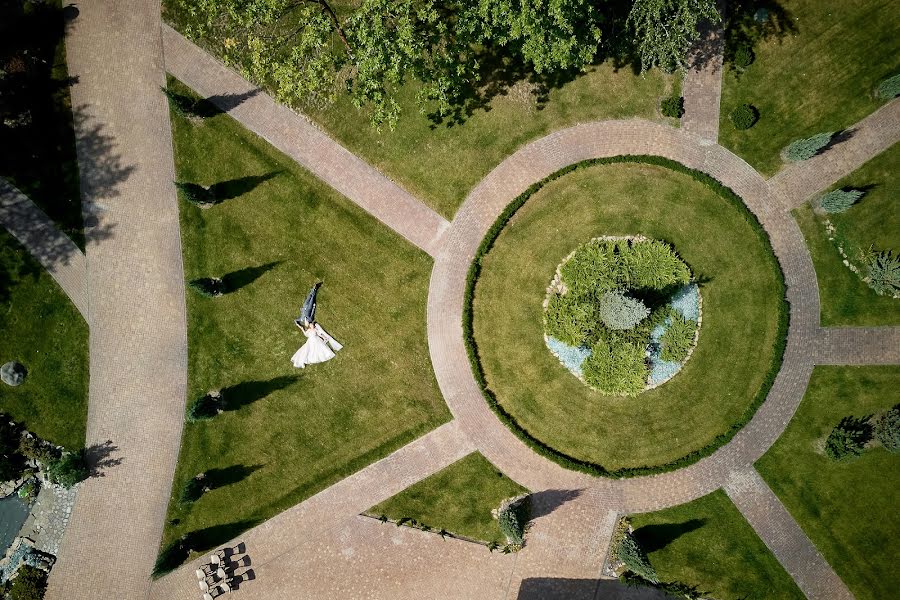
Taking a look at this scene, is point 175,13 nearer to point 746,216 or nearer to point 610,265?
point 610,265

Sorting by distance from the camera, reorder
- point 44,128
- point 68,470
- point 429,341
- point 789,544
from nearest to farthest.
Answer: point 68,470
point 789,544
point 429,341
point 44,128

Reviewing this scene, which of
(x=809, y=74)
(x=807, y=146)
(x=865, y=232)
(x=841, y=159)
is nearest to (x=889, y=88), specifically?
(x=809, y=74)

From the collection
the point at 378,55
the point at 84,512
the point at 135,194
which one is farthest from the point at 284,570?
the point at 378,55

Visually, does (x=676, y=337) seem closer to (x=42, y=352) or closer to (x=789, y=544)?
(x=789, y=544)

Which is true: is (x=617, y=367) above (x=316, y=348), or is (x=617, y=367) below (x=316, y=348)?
above

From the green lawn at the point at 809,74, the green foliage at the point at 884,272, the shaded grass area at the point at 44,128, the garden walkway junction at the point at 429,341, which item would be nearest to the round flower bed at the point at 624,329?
the garden walkway junction at the point at 429,341

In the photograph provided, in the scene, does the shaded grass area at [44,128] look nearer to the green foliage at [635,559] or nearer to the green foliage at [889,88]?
the green foliage at [635,559]
